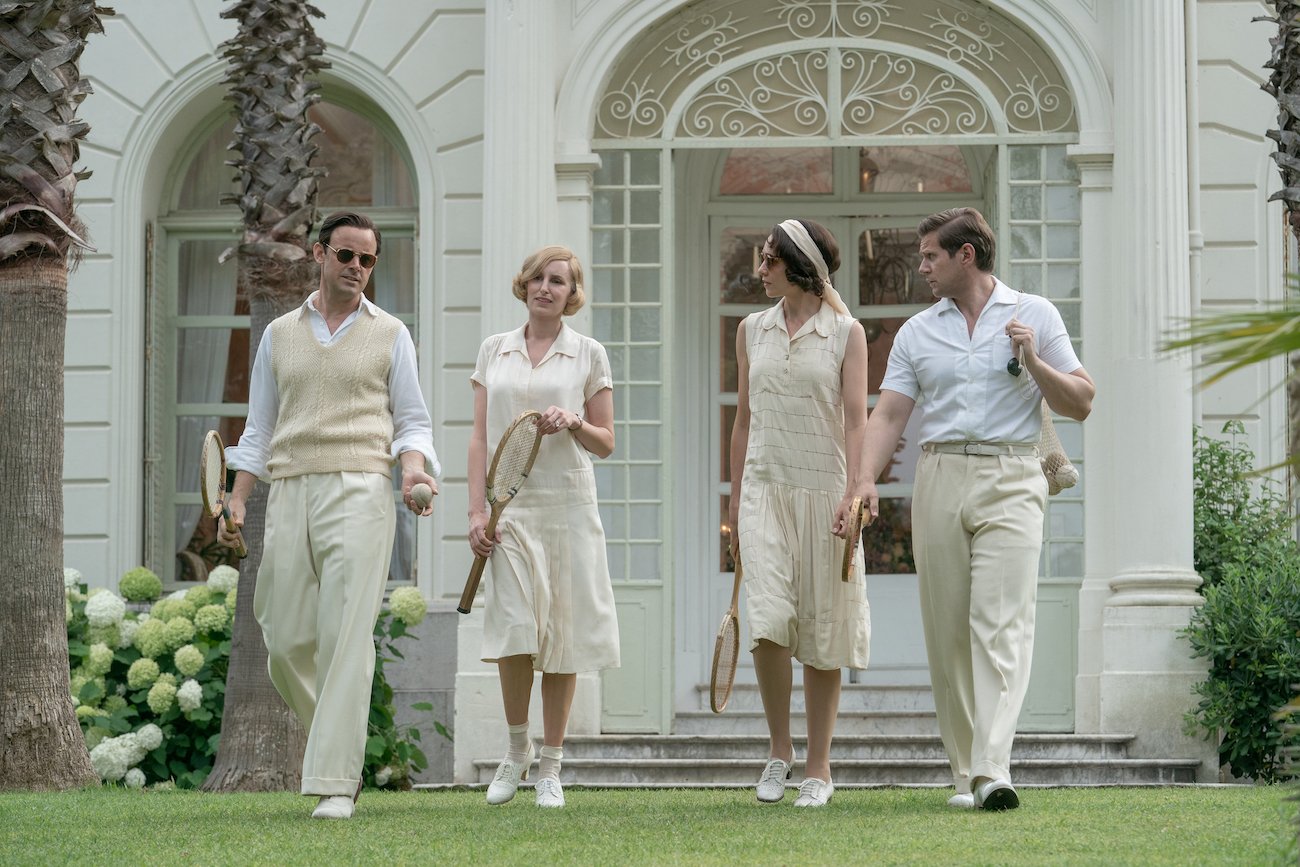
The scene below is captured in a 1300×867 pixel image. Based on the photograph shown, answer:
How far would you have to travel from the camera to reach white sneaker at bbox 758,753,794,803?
6.59 meters

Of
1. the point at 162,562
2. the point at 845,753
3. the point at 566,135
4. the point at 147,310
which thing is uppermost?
the point at 566,135

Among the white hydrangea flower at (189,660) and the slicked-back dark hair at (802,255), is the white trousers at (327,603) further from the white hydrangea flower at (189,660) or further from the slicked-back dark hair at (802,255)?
the white hydrangea flower at (189,660)

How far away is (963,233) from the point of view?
20.6ft

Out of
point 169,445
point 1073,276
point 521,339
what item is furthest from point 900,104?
point 169,445

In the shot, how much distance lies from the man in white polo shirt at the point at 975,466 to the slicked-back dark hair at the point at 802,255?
0.49m

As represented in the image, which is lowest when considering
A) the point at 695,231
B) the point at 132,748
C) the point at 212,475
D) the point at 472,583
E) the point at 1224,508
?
the point at 132,748

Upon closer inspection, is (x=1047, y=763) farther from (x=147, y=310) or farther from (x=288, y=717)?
(x=147, y=310)

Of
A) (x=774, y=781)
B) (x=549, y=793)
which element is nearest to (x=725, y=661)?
(x=774, y=781)

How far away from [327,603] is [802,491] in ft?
5.64

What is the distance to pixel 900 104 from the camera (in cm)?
1060

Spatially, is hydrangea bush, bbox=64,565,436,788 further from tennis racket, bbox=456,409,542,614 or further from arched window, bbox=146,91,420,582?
tennis racket, bbox=456,409,542,614

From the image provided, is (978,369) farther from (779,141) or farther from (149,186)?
(149,186)

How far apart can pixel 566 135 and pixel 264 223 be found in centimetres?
224

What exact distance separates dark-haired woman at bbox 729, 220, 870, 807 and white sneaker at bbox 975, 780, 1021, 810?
714mm
